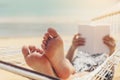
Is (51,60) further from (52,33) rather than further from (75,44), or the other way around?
(75,44)

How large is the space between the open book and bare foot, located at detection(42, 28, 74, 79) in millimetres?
356

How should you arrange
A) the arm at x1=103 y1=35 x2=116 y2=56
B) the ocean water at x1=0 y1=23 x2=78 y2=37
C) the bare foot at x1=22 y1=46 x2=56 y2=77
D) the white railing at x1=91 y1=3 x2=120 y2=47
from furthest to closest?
the ocean water at x1=0 y1=23 x2=78 y2=37
the white railing at x1=91 y1=3 x2=120 y2=47
the arm at x1=103 y1=35 x2=116 y2=56
the bare foot at x1=22 y1=46 x2=56 y2=77

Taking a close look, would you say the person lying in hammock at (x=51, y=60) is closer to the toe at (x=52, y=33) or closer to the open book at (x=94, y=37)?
the toe at (x=52, y=33)

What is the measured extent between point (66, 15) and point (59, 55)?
13.7 ft

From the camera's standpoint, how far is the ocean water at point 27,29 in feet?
13.8

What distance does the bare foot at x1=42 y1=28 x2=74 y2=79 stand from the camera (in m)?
0.93

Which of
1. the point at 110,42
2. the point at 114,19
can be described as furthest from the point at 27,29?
the point at 110,42

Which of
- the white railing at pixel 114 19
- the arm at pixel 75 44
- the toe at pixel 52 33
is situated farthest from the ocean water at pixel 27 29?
the toe at pixel 52 33

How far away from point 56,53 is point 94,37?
1.34 ft

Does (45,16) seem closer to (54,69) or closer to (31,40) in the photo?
(31,40)

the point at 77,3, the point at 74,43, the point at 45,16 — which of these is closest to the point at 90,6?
the point at 77,3

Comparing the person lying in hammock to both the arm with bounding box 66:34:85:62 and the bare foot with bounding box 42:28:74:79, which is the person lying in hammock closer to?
the bare foot with bounding box 42:28:74:79

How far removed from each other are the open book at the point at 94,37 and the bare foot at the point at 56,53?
36 centimetres

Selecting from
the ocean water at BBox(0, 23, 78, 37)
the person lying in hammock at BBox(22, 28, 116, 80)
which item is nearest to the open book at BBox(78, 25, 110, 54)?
the person lying in hammock at BBox(22, 28, 116, 80)
